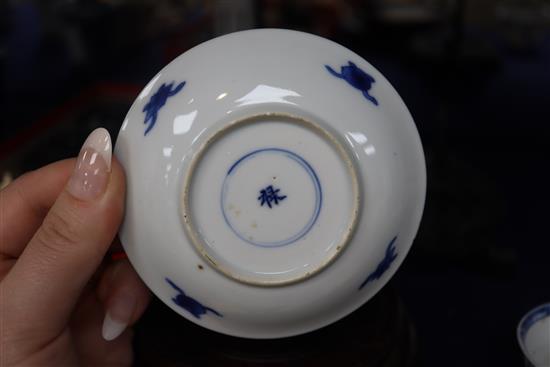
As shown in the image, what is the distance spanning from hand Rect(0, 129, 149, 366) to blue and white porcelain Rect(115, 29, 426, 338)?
1.5 inches

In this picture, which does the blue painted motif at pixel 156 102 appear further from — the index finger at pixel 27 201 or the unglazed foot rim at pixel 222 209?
the index finger at pixel 27 201

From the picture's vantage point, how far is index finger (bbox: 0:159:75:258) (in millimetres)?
876

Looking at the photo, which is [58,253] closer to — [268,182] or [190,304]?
[190,304]

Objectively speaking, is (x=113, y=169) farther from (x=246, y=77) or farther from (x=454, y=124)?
(x=454, y=124)

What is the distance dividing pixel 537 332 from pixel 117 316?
2.41ft

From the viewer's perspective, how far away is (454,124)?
6.88ft

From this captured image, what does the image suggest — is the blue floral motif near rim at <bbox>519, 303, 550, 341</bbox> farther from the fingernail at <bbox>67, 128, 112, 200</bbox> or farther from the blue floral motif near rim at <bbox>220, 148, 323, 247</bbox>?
the fingernail at <bbox>67, 128, 112, 200</bbox>

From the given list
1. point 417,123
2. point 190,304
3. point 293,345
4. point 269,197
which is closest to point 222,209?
point 269,197

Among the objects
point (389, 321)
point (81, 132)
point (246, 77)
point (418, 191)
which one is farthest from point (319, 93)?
point (81, 132)

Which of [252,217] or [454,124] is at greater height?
[252,217]

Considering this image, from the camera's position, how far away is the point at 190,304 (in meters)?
0.75

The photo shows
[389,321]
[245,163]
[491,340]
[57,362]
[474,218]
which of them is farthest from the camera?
[474,218]

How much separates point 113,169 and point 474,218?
1103mm

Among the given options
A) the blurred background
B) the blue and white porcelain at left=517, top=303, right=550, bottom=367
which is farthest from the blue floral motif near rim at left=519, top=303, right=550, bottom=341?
the blurred background
